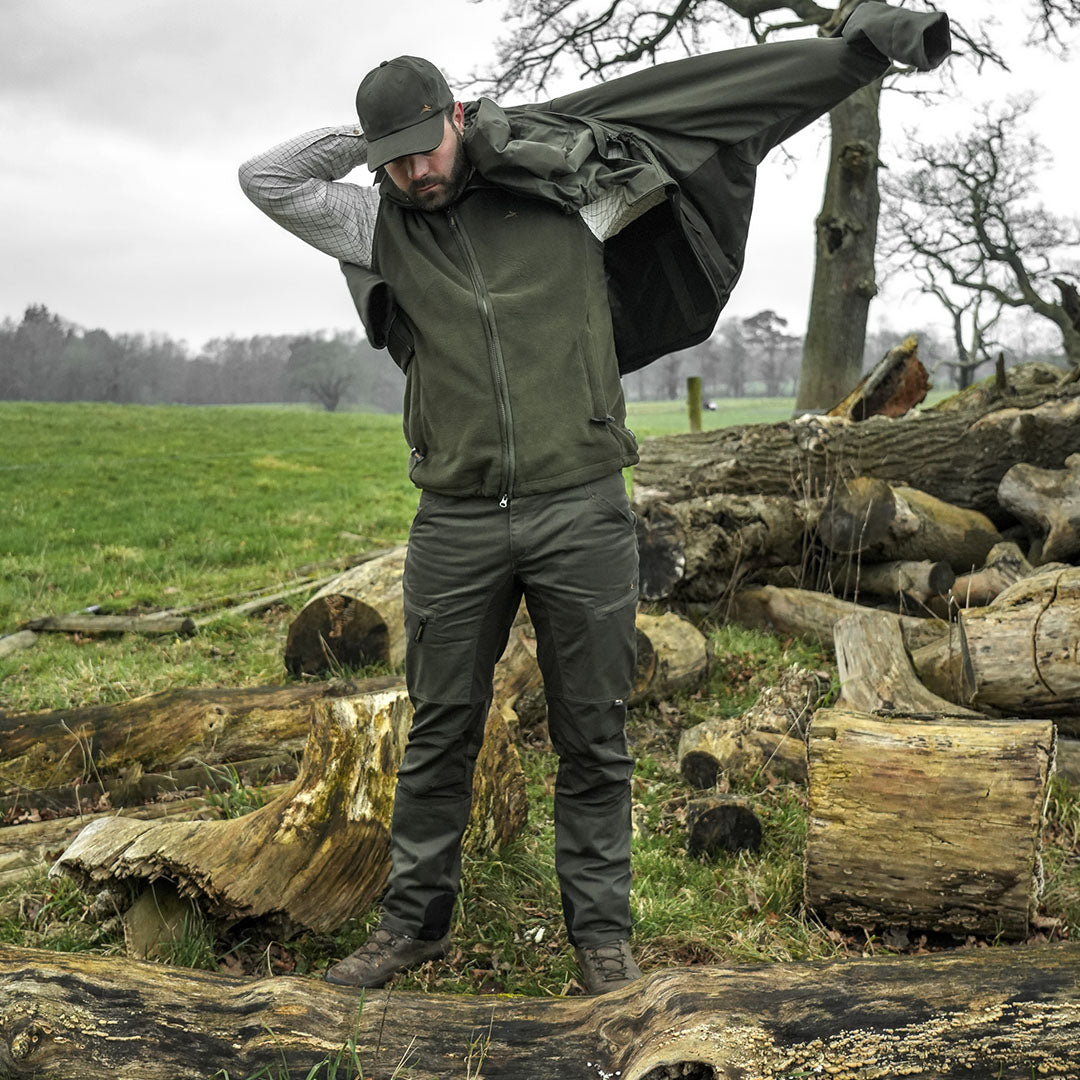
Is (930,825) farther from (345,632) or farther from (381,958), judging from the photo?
(345,632)

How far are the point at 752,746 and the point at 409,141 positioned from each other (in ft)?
10.9

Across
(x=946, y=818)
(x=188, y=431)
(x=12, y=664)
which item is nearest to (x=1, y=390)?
(x=188, y=431)

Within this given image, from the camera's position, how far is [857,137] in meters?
14.3

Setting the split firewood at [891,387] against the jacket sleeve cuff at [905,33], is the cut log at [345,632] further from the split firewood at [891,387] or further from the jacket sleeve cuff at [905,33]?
the split firewood at [891,387]

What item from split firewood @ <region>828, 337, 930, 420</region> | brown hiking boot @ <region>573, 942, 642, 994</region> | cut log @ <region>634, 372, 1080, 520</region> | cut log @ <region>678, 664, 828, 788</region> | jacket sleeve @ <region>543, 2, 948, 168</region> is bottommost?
brown hiking boot @ <region>573, 942, 642, 994</region>

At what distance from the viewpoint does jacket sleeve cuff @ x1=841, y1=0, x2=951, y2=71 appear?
2943mm

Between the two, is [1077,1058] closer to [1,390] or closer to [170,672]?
[170,672]

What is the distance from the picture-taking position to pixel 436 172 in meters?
3.07

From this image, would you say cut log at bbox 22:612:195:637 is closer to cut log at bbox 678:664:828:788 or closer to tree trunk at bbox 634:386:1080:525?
tree trunk at bbox 634:386:1080:525

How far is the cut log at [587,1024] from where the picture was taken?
238cm

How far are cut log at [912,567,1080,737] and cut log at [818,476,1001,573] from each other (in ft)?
6.43

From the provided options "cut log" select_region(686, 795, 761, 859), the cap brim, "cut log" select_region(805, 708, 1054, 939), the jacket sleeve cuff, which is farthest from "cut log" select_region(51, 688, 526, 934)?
the jacket sleeve cuff

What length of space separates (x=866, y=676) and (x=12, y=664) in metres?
5.77

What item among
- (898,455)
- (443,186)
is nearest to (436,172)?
(443,186)
